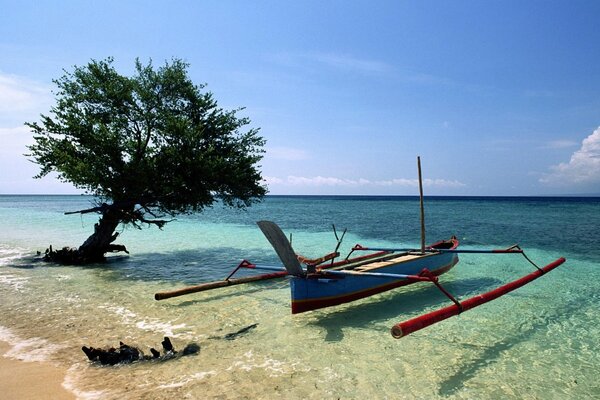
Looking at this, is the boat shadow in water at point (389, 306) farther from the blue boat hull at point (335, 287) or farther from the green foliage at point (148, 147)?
the green foliage at point (148, 147)

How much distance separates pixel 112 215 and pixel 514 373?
1941cm

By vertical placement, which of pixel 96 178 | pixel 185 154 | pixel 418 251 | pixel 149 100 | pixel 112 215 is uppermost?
pixel 149 100

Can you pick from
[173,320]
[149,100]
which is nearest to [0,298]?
[173,320]

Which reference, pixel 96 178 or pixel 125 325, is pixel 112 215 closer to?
pixel 96 178

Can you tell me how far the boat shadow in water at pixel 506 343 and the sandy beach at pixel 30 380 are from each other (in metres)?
A: 6.77

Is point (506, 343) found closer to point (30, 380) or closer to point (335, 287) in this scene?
point (335, 287)

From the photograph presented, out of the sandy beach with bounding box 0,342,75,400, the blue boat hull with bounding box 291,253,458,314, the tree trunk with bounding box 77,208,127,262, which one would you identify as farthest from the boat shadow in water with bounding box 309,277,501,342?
the tree trunk with bounding box 77,208,127,262

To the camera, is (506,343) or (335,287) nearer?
(506,343)

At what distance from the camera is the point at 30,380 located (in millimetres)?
6262

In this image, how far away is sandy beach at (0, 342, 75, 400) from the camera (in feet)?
19.0

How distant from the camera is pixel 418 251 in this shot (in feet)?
50.2

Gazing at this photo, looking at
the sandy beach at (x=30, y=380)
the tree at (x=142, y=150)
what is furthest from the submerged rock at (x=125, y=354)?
the tree at (x=142, y=150)

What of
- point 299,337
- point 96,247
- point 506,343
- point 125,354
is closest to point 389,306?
point 506,343

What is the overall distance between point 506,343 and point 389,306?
364 cm
